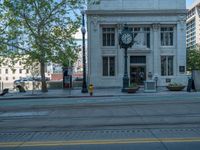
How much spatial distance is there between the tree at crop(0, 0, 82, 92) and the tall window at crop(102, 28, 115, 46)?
10.4m

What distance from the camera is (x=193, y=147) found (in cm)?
799

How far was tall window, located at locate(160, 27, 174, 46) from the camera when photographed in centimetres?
5022

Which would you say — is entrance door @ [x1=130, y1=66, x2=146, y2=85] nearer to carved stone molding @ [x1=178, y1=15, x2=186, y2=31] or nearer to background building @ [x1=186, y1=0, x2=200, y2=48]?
carved stone molding @ [x1=178, y1=15, x2=186, y2=31]

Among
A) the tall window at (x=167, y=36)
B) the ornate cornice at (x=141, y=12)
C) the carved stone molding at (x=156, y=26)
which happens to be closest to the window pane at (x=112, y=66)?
the ornate cornice at (x=141, y=12)

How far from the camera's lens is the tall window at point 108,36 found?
50094 mm

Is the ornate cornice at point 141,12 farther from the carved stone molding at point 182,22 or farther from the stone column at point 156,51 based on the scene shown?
the stone column at point 156,51

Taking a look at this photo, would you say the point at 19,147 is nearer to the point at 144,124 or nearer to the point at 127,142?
the point at 127,142

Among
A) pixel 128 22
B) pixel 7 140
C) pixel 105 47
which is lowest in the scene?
pixel 7 140

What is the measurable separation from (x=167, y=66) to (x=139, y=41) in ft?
16.0

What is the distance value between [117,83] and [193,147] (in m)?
41.5

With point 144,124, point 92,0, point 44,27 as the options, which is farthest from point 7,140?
point 92,0

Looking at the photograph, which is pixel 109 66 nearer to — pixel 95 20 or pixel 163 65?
pixel 95 20

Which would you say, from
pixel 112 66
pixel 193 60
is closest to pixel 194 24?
pixel 193 60

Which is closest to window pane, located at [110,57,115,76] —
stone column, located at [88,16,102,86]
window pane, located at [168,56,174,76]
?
stone column, located at [88,16,102,86]
